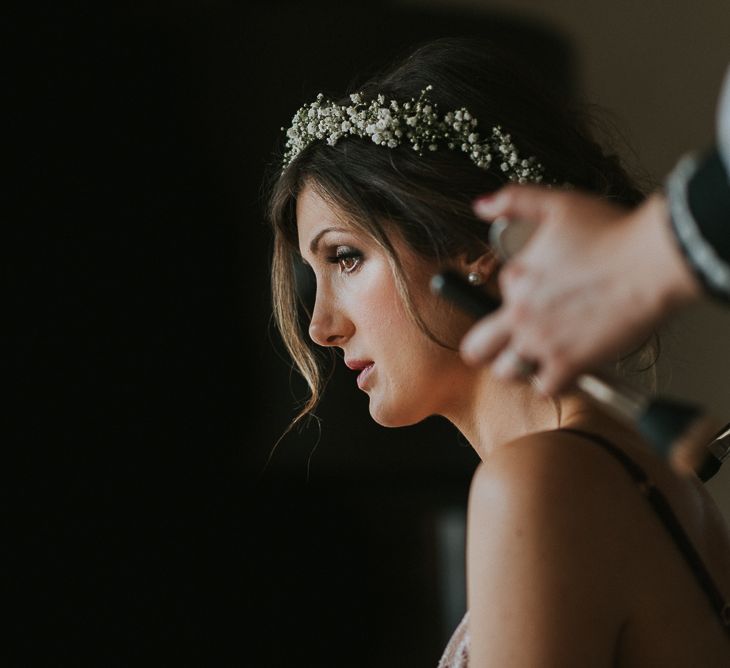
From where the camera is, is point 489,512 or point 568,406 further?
point 568,406

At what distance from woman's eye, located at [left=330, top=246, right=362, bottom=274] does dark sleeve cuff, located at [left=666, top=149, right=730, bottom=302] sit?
0.75m

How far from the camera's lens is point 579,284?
1.97 feet

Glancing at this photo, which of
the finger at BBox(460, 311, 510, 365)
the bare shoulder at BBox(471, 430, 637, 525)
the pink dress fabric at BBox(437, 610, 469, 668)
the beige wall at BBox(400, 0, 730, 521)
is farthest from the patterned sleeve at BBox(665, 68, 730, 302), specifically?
the beige wall at BBox(400, 0, 730, 521)

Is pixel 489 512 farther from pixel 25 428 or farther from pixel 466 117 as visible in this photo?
pixel 25 428

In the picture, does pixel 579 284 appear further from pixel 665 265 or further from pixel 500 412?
pixel 500 412

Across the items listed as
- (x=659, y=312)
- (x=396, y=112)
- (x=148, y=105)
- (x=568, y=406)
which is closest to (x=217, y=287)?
(x=148, y=105)

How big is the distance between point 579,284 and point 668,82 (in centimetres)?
242

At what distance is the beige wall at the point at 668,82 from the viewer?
9.11ft

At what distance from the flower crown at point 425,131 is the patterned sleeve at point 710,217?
0.72m

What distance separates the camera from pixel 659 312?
1.92 feet

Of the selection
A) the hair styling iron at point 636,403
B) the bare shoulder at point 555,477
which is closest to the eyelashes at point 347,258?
the bare shoulder at point 555,477

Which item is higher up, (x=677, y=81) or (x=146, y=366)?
(x=677, y=81)

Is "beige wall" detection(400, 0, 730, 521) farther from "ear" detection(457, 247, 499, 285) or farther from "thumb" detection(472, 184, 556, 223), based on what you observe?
"thumb" detection(472, 184, 556, 223)

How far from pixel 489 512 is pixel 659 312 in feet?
1.33
